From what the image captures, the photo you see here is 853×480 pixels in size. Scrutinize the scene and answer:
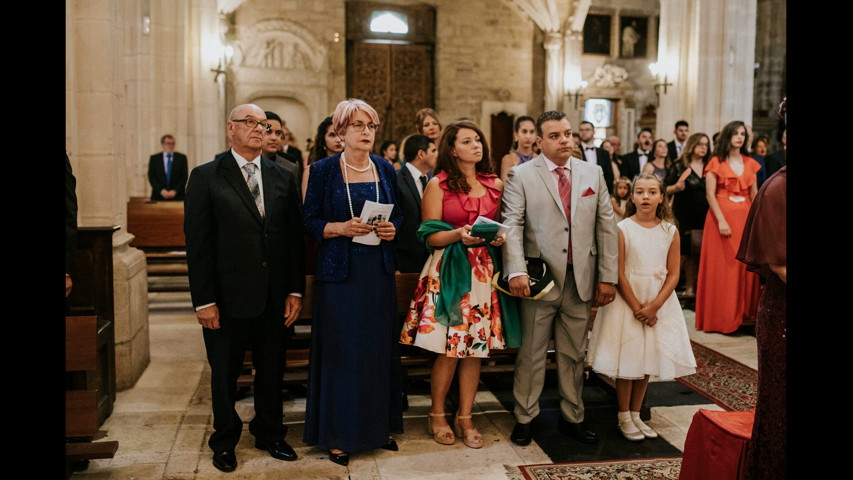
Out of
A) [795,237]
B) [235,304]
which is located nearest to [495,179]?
[235,304]

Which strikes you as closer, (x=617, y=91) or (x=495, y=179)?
(x=495, y=179)

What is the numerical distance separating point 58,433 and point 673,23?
1058 centimetres

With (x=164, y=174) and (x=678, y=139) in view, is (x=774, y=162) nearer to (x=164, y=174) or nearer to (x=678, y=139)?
(x=678, y=139)

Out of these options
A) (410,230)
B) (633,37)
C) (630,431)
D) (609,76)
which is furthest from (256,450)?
(633,37)

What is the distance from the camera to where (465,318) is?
140 inches

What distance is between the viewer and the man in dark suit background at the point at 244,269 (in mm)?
3279

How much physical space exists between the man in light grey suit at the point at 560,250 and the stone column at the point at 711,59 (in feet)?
23.8

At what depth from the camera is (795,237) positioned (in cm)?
161

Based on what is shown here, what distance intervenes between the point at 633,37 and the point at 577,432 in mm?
17017

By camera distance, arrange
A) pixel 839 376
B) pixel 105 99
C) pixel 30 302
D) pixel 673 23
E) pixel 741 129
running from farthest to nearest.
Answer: pixel 673 23, pixel 741 129, pixel 105 99, pixel 839 376, pixel 30 302

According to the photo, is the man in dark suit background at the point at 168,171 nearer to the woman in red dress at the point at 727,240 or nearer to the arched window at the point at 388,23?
the woman in red dress at the point at 727,240

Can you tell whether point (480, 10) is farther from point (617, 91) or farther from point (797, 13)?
point (797, 13)

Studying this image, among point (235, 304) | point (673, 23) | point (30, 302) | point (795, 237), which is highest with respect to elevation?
point (673, 23)

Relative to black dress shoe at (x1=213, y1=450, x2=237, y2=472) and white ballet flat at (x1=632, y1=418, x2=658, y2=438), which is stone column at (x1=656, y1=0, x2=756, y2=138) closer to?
white ballet flat at (x1=632, y1=418, x2=658, y2=438)
